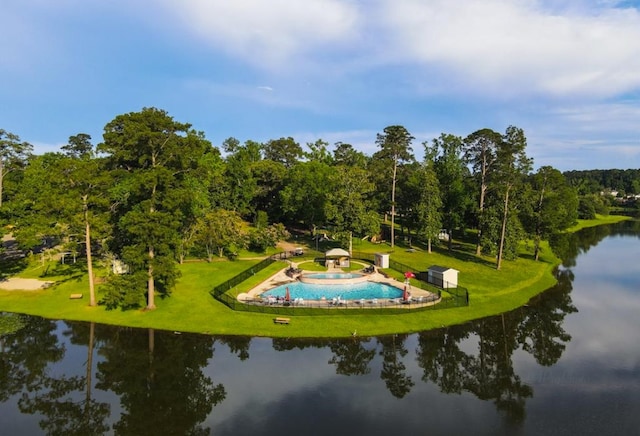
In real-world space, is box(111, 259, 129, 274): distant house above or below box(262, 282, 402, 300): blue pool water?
above

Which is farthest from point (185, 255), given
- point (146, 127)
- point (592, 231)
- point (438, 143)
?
point (592, 231)

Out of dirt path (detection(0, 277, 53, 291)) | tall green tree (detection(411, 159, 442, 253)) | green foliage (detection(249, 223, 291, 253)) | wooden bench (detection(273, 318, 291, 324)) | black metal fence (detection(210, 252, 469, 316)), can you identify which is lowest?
dirt path (detection(0, 277, 53, 291))

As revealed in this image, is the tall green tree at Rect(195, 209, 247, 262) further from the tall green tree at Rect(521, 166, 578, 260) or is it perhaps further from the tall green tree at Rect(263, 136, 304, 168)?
the tall green tree at Rect(263, 136, 304, 168)

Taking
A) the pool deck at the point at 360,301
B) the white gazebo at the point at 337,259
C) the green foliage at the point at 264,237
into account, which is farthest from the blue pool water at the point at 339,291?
the green foliage at the point at 264,237

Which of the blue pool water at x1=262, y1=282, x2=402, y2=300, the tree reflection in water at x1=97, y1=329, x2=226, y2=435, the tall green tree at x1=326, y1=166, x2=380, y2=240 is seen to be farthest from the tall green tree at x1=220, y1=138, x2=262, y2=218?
the tree reflection in water at x1=97, y1=329, x2=226, y2=435

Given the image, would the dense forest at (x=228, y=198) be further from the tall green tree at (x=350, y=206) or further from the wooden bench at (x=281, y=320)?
the wooden bench at (x=281, y=320)

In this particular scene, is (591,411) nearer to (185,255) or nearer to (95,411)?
(95,411)
